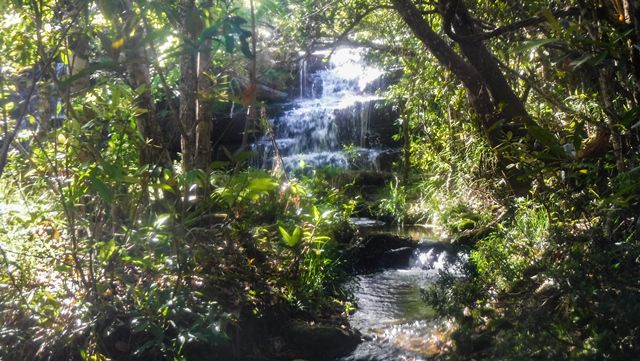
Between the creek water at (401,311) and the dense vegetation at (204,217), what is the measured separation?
342 millimetres

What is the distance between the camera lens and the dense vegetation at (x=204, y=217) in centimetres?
302

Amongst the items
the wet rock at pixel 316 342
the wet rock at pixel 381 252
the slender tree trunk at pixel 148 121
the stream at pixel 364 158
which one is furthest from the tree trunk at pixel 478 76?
the slender tree trunk at pixel 148 121

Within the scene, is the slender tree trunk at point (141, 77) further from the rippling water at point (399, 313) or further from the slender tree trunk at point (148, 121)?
the rippling water at point (399, 313)

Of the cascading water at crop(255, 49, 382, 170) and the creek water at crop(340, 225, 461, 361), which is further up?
the cascading water at crop(255, 49, 382, 170)

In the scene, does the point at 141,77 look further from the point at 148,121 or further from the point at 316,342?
the point at 316,342

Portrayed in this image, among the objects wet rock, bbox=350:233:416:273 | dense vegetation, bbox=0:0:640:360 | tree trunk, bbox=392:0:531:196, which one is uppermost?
tree trunk, bbox=392:0:531:196

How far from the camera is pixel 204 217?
3662mm

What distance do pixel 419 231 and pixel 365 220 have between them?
121 centimetres

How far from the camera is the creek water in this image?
14.5 ft

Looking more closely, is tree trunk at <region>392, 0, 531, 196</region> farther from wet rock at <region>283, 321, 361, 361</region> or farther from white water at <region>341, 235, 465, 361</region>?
wet rock at <region>283, 321, 361, 361</region>

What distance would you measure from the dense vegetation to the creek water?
13.5 inches

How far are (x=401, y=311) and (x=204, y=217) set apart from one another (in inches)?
99.8

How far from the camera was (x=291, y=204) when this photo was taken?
18.9 feet

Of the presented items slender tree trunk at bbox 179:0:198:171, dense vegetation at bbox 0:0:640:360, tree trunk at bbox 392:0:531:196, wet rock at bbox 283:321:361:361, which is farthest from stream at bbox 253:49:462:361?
slender tree trunk at bbox 179:0:198:171
